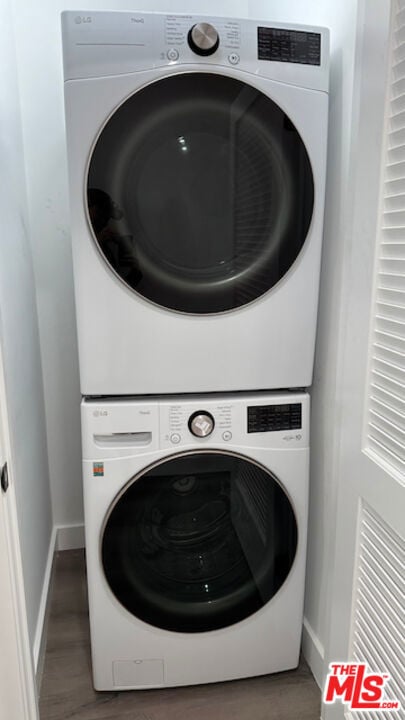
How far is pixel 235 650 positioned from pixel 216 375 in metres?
0.78

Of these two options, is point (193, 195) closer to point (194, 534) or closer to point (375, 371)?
point (375, 371)

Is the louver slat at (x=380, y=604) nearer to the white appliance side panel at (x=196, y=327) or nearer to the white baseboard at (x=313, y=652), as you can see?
the white baseboard at (x=313, y=652)

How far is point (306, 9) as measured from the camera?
143 centimetres

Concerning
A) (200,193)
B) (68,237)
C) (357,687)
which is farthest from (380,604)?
(68,237)

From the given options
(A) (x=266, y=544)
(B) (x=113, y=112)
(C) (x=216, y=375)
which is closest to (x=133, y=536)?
(A) (x=266, y=544)

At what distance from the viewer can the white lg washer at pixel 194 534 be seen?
4.34 ft

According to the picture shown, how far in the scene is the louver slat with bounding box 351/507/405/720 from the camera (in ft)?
3.40

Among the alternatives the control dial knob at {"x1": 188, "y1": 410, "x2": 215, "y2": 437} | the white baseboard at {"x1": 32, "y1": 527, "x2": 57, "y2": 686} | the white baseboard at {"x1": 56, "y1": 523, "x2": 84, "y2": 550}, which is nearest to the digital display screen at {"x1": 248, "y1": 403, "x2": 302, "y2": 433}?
the control dial knob at {"x1": 188, "y1": 410, "x2": 215, "y2": 437}

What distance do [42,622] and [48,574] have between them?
0.23 metres

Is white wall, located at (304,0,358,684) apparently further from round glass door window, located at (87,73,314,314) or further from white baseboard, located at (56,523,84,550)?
Result: white baseboard, located at (56,523,84,550)

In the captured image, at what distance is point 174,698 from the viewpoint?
148cm

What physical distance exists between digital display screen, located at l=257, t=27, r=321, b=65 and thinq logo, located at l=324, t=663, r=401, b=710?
1.34 m

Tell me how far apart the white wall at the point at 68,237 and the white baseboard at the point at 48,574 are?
40 mm

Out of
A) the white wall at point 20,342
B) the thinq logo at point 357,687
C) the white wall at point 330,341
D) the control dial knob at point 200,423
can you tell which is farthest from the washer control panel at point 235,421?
the thinq logo at point 357,687
